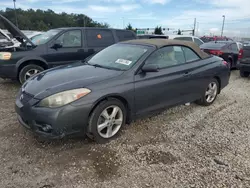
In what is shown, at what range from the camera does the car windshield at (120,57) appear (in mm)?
3856

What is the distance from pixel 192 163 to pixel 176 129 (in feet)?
3.43

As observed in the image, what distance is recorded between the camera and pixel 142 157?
123 inches

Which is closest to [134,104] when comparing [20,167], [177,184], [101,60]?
[101,60]

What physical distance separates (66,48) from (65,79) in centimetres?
347

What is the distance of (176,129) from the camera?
13.2 ft

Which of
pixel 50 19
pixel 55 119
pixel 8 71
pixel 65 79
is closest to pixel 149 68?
pixel 65 79

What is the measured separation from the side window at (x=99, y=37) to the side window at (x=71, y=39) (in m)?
0.28

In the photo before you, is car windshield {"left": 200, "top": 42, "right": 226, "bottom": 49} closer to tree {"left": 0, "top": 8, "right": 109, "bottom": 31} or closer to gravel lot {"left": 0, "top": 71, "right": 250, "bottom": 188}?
gravel lot {"left": 0, "top": 71, "right": 250, "bottom": 188}

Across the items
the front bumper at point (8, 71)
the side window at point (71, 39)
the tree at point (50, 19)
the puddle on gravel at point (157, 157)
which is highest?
the tree at point (50, 19)

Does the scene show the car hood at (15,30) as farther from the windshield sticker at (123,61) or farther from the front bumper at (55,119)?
the front bumper at (55,119)

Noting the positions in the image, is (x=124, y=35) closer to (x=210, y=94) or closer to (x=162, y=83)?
(x=210, y=94)

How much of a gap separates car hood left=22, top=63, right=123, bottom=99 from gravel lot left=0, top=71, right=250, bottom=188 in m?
0.79

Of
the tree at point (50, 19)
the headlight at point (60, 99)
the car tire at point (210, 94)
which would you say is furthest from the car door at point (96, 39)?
the tree at point (50, 19)

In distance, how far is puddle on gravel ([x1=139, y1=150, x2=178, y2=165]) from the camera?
3.04 metres
